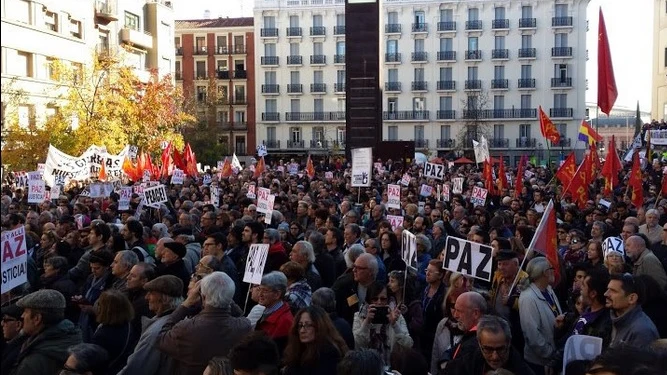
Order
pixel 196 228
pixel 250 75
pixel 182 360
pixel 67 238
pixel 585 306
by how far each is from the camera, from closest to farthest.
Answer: pixel 182 360 < pixel 585 306 < pixel 67 238 < pixel 196 228 < pixel 250 75

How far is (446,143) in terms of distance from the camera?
72750 millimetres

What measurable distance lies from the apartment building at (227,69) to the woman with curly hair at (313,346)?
71.7m

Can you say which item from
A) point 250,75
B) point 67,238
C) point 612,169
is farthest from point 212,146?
point 67,238

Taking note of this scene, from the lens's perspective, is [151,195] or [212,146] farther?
[212,146]

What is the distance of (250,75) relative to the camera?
250 feet

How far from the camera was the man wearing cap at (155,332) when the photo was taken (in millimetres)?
5337

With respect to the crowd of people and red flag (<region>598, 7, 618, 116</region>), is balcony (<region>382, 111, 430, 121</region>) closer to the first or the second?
red flag (<region>598, 7, 618, 116</region>)

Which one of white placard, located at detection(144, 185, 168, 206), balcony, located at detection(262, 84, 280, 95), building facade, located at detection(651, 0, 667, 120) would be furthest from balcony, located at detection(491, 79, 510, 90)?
white placard, located at detection(144, 185, 168, 206)

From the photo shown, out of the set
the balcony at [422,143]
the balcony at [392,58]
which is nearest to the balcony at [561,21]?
the balcony at [392,58]

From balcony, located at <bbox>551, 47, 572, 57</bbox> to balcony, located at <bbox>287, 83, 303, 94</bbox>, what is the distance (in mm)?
22692

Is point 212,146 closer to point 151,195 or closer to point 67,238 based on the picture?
point 151,195

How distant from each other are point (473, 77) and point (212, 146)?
80.7 ft

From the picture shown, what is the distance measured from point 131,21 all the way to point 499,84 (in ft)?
108

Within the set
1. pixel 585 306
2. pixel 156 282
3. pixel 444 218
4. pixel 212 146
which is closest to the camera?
pixel 156 282
